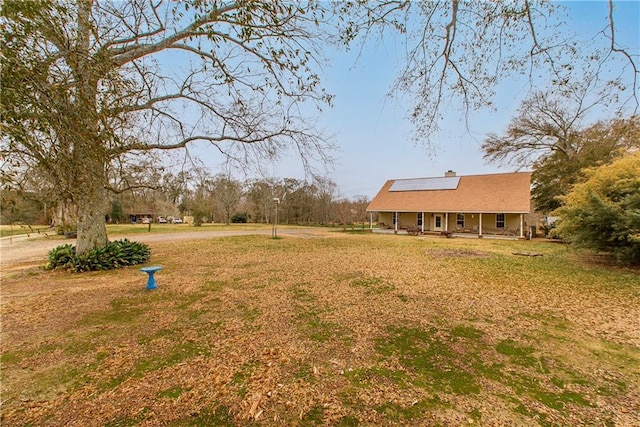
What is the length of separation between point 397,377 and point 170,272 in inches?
287

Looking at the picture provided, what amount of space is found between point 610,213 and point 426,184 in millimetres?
16791

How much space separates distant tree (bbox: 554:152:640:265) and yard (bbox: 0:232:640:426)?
6.54 feet

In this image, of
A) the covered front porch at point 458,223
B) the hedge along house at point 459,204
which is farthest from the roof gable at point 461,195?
the covered front porch at point 458,223

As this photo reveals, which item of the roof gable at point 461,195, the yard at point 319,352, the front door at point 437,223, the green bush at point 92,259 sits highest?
the roof gable at point 461,195

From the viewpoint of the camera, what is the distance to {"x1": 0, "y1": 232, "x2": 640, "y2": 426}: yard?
237 cm

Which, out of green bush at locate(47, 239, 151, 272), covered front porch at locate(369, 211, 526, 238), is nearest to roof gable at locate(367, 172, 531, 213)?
covered front porch at locate(369, 211, 526, 238)

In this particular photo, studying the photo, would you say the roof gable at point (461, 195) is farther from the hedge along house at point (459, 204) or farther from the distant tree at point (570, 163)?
the distant tree at point (570, 163)

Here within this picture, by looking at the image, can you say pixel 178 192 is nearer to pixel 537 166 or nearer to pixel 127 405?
pixel 127 405

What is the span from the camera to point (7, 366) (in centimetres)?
305

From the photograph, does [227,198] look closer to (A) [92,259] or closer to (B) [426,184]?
(B) [426,184]

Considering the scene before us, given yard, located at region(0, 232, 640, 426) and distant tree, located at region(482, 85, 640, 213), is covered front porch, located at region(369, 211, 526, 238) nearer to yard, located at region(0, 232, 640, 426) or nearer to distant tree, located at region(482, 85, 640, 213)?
distant tree, located at region(482, 85, 640, 213)

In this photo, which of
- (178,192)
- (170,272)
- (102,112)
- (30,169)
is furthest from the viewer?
(178,192)

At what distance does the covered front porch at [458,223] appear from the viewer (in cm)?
1920

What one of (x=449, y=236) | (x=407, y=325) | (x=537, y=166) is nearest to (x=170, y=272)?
(x=407, y=325)
